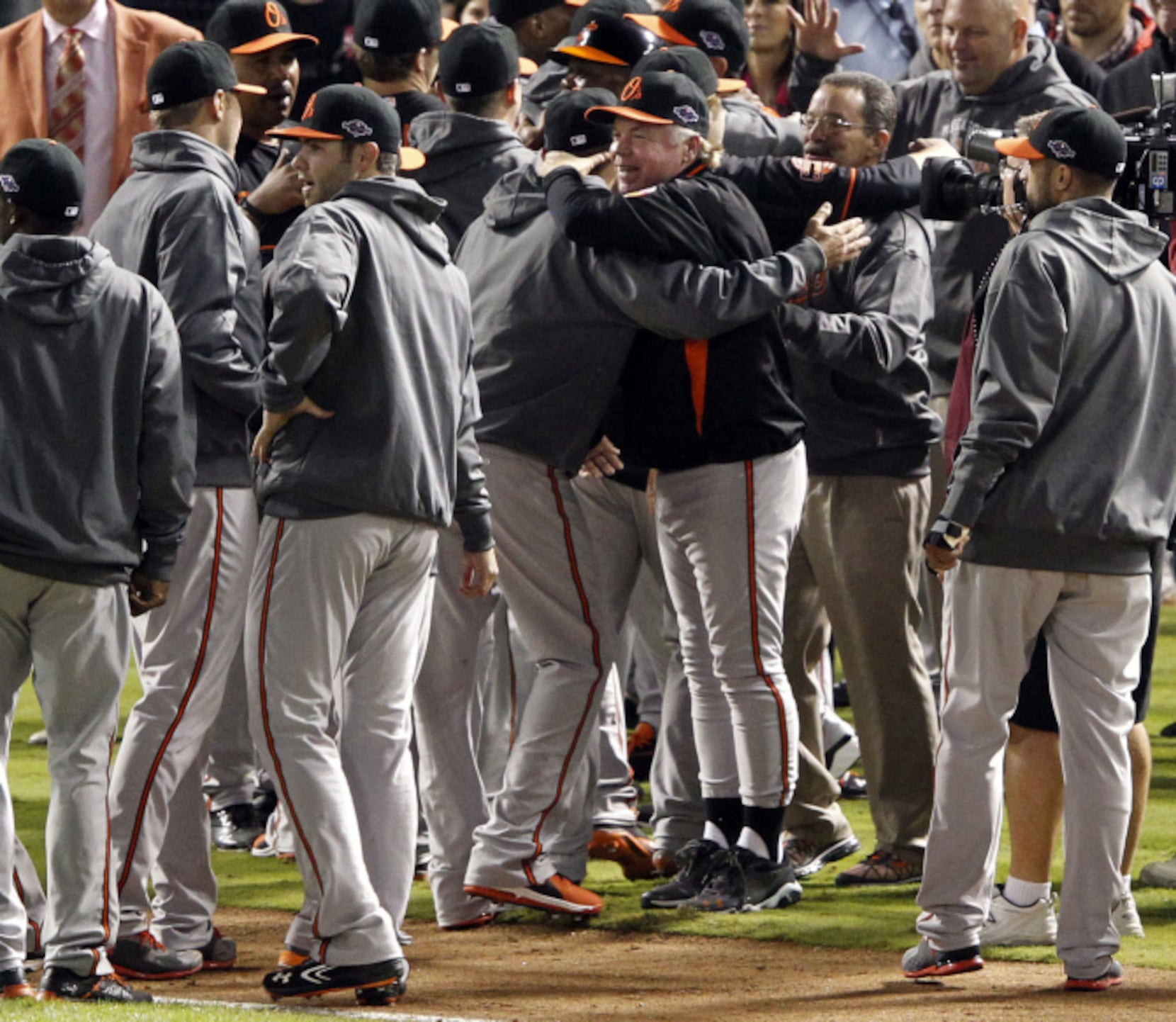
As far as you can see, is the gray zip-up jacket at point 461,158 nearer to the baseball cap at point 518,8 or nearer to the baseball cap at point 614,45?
the baseball cap at point 614,45

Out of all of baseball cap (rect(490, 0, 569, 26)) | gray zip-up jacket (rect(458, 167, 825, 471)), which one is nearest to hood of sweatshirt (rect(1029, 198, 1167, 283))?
gray zip-up jacket (rect(458, 167, 825, 471))

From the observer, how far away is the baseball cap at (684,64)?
6.16 meters

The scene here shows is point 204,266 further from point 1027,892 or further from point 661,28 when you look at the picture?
point 1027,892

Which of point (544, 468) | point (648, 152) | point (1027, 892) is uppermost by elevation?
point (648, 152)

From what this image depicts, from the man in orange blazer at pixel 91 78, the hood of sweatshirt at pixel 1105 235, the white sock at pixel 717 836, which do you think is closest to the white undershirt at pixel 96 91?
the man in orange blazer at pixel 91 78

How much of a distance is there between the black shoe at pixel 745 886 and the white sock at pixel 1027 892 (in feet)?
2.49

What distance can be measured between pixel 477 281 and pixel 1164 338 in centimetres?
201

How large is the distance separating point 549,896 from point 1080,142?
259 centimetres

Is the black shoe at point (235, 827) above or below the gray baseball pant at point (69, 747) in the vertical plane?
below

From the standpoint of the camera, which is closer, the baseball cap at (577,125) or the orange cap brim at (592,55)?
the baseball cap at (577,125)

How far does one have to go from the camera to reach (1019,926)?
5680mm

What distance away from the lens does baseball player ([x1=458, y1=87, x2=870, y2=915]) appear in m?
5.96

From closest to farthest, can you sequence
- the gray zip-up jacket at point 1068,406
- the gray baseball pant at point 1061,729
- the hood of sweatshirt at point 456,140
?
1. the gray zip-up jacket at point 1068,406
2. the gray baseball pant at point 1061,729
3. the hood of sweatshirt at point 456,140

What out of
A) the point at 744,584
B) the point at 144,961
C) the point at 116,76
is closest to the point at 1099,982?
the point at 744,584
